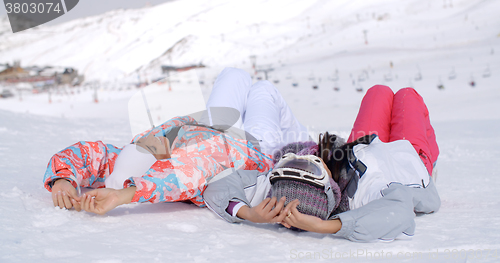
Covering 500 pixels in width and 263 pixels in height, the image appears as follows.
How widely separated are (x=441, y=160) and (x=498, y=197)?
22.1 inches

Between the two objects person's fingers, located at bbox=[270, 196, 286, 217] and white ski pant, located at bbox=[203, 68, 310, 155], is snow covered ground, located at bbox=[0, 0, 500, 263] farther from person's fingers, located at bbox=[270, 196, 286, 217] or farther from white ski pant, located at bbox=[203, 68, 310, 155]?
white ski pant, located at bbox=[203, 68, 310, 155]

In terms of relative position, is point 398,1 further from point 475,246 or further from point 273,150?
point 475,246

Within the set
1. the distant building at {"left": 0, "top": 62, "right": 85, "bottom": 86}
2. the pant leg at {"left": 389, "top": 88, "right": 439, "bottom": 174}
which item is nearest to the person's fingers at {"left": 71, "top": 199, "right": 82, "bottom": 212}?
the pant leg at {"left": 389, "top": 88, "right": 439, "bottom": 174}

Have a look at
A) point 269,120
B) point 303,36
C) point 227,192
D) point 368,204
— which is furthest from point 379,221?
point 303,36

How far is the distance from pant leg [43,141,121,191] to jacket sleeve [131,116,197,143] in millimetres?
85

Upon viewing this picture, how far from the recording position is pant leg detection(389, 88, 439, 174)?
0.96m

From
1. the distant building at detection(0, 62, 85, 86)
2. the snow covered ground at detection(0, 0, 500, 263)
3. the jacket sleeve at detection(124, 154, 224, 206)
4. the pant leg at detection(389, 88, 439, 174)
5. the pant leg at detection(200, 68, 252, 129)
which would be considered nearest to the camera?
the snow covered ground at detection(0, 0, 500, 263)

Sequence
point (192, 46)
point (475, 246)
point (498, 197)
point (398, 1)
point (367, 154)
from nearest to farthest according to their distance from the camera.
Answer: point (475, 246)
point (367, 154)
point (498, 197)
point (192, 46)
point (398, 1)

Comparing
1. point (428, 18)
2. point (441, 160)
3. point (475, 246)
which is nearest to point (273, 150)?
point (475, 246)

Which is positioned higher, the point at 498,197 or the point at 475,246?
the point at 475,246

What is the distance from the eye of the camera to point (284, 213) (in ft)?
1.92

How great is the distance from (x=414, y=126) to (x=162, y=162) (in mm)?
726

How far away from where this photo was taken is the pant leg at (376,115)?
1.05 metres

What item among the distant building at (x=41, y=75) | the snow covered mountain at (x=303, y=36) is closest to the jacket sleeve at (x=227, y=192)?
the snow covered mountain at (x=303, y=36)
